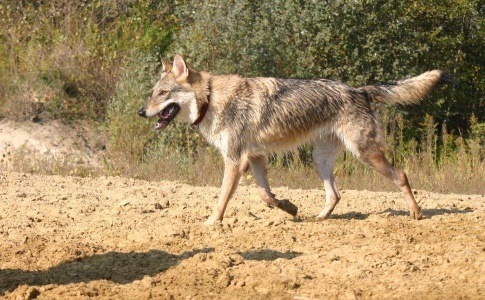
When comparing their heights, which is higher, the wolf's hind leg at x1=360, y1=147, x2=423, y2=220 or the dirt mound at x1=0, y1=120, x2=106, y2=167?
the wolf's hind leg at x1=360, y1=147, x2=423, y2=220

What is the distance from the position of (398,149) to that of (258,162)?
21.7 feet

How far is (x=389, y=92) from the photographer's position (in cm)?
1109

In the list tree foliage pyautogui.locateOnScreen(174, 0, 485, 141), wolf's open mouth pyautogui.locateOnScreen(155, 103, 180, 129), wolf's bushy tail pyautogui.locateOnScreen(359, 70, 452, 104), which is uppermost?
wolf's bushy tail pyautogui.locateOnScreen(359, 70, 452, 104)

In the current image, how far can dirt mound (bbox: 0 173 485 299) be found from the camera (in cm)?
805

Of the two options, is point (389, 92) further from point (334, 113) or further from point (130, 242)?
point (130, 242)

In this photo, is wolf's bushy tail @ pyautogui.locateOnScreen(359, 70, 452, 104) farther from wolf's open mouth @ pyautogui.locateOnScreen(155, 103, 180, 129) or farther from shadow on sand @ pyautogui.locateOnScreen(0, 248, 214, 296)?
shadow on sand @ pyautogui.locateOnScreen(0, 248, 214, 296)

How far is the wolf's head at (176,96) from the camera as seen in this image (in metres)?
10.8

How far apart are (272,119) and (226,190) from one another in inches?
38.9

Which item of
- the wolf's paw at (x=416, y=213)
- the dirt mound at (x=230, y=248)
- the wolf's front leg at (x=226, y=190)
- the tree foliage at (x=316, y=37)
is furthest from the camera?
the tree foliage at (x=316, y=37)

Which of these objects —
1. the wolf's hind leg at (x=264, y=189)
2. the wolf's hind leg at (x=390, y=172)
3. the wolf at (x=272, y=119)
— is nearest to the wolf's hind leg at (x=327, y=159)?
the wolf at (x=272, y=119)

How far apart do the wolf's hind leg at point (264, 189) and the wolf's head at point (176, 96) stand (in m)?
0.85

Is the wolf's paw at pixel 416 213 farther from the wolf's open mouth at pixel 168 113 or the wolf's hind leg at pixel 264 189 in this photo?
the wolf's open mouth at pixel 168 113

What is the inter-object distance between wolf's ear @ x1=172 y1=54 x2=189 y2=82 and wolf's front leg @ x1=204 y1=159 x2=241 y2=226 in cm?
111

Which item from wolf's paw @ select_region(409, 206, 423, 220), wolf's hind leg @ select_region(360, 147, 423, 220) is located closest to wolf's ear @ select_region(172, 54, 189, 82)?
wolf's hind leg @ select_region(360, 147, 423, 220)
